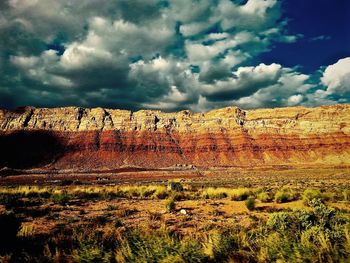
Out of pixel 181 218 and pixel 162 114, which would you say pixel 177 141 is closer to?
pixel 162 114

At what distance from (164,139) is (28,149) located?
2185 inches

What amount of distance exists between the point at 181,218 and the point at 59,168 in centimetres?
10459

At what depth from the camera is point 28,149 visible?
117875 millimetres

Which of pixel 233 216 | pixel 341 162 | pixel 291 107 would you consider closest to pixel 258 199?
pixel 233 216

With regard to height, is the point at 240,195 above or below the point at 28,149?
below

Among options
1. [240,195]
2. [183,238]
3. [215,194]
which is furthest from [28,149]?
[183,238]

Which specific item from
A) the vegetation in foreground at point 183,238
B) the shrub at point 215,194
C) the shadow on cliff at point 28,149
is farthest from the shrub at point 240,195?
the shadow on cliff at point 28,149

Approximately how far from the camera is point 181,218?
1343cm

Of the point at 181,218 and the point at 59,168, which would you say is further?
the point at 59,168

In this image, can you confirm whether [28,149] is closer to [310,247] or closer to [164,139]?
[164,139]

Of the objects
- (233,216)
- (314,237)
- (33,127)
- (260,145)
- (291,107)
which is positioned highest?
(291,107)

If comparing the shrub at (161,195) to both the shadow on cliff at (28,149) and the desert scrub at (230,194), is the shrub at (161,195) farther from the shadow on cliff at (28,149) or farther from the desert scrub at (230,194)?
the shadow on cliff at (28,149)

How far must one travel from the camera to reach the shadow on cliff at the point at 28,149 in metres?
111

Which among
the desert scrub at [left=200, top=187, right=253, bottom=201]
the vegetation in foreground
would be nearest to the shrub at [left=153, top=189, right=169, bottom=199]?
the desert scrub at [left=200, top=187, right=253, bottom=201]
